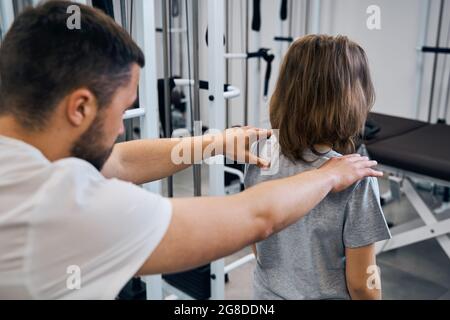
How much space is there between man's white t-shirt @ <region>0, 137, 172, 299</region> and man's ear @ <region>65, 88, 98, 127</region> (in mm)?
79

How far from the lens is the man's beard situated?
830 millimetres

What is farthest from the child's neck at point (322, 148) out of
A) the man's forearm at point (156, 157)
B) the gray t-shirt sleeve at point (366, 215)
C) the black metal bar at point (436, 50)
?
the black metal bar at point (436, 50)

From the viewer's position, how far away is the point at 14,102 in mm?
801

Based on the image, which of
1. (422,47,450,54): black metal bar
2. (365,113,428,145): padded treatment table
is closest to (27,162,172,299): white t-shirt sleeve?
(365,113,428,145): padded treatment table

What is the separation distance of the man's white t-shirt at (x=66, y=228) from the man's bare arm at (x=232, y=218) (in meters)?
0.03

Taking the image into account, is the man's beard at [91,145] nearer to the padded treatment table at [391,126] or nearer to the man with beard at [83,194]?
the man with beard at [83,194]

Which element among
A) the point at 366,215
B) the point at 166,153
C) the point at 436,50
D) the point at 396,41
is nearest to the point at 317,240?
the point at 366,215

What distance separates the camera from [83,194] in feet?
2.39
